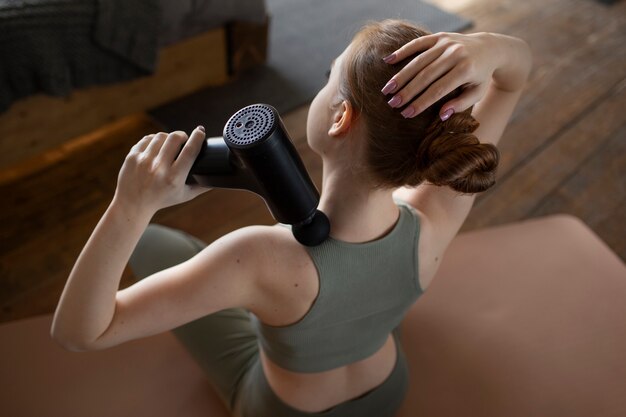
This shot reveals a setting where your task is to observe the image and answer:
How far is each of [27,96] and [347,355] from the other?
1.39m

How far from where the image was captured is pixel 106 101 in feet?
6.86

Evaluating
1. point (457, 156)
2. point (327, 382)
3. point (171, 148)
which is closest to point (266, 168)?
point (171, 148)

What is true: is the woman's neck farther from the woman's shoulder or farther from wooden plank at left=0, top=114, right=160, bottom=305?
wooden plank at left=0, top=114, right=160, bottom=305

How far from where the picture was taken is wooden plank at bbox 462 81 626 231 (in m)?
1.99

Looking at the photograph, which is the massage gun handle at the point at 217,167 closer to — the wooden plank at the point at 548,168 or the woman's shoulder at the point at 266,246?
the woman's shoulder at the point at 266,246

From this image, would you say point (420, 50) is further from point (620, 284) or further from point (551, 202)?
point (551, 202)

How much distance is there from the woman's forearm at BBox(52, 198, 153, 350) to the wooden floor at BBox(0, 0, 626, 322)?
3.10 feet

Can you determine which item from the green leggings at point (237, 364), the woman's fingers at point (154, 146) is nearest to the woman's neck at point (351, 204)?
the woman's fingers at point (154, 146)

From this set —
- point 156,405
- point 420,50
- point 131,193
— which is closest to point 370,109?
point 420,50

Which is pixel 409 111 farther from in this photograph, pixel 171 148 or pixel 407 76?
pixel 171 148

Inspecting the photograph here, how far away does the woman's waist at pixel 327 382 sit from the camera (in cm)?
103

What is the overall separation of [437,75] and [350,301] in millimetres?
355

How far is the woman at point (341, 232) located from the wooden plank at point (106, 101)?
130 cm

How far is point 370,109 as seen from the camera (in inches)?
31.0
